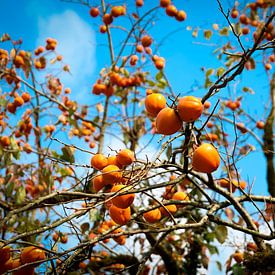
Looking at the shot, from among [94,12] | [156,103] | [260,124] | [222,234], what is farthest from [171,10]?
[156,103]

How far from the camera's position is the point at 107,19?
347 cm

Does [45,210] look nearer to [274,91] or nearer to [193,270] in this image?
[193,270]

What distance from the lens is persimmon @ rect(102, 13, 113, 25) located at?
3.47m

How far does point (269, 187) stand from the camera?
3.04m

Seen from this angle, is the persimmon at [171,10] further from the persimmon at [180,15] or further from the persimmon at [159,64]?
the persimmon at [159,64]

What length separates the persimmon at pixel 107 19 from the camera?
11.4 feet

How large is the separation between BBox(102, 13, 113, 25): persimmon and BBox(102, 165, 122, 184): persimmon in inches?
105

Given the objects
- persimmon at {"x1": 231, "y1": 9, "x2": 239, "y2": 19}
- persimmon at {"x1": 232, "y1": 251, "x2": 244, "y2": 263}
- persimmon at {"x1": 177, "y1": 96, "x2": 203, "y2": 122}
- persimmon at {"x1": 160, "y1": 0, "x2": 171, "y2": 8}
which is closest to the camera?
persimmon at {"x1": 177, "y1": 96, "x2": 203, "y2": 122}

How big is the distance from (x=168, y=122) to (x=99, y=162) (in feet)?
1.07

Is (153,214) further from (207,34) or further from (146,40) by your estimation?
(207,34)

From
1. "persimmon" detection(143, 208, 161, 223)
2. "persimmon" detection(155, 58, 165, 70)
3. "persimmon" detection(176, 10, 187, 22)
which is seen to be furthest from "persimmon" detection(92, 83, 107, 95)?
"persimmon" detection(143, 208, 161, 223)

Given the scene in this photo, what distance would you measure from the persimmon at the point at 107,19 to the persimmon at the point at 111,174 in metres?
2.67

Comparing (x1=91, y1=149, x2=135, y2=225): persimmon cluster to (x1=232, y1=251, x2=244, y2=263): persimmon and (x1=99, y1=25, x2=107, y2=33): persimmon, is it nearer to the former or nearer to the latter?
(x1=232, y1=251, x2=244, y2=263): persimmon

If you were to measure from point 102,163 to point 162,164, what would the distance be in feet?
0.74
